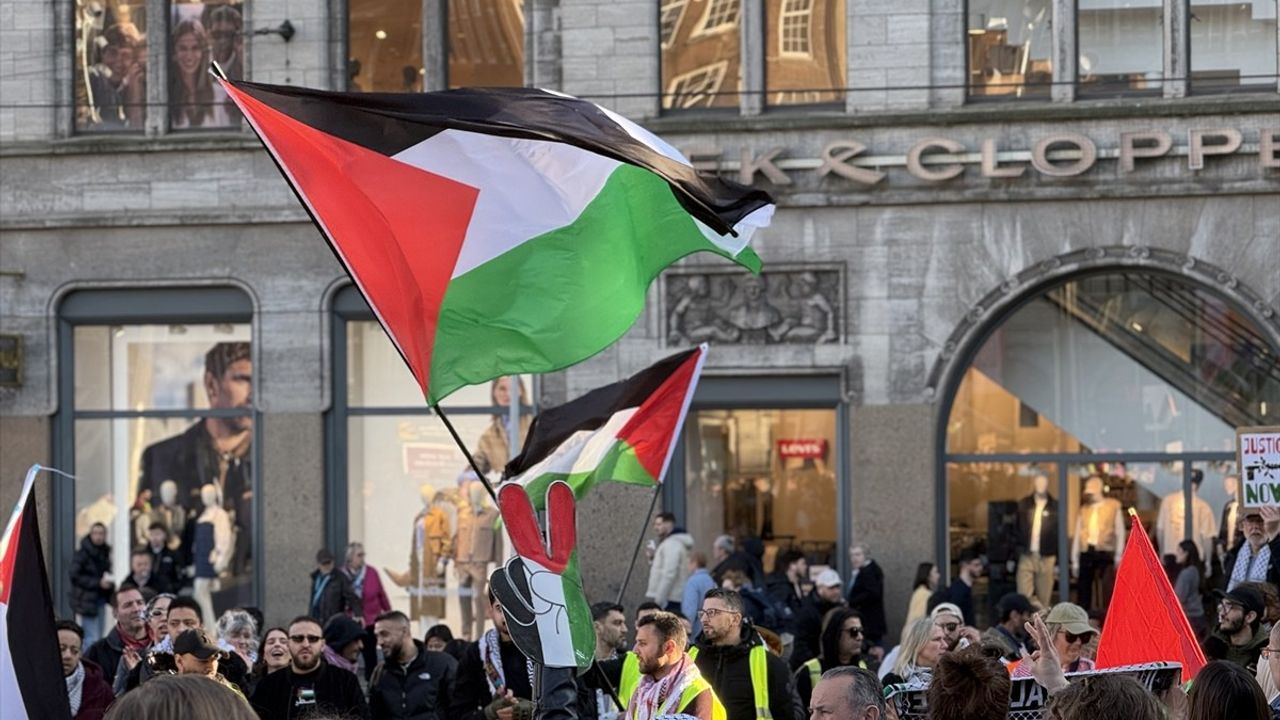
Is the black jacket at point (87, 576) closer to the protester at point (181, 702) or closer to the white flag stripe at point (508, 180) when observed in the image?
the white flag stripe at point (508, 180)

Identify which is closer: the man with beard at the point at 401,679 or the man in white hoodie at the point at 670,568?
the man with beard at the point at 401,679

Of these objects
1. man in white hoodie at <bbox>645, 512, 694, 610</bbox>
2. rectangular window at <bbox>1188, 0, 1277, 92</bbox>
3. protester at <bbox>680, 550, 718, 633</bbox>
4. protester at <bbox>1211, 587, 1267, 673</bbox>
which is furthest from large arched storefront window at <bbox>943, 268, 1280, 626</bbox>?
protester at <bbox>1211, 587, 1267, 673</bbox>

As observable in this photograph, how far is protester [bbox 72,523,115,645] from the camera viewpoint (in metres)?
22.0

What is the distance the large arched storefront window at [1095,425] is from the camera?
69.5ft

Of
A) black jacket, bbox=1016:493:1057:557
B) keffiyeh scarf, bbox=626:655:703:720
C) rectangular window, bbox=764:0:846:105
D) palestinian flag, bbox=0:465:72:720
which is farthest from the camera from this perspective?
rectangular window, bbox=764:0:846:105

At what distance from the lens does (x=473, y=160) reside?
37.3 ft

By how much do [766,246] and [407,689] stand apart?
908cm

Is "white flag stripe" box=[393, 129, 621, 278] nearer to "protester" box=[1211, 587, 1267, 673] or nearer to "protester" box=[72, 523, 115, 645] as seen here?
"protester" box=[1211, 587, 1267, 673]

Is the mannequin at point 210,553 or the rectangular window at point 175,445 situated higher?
the rectangular window at point 175,445

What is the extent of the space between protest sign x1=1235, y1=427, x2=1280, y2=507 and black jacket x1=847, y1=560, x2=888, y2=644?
15.4 feet

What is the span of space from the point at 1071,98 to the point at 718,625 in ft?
37.8

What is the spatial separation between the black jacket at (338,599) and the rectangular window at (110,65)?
5954 mm

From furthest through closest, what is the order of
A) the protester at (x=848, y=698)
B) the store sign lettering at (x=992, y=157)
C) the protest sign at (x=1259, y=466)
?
the store sign lettering at (x=992, y=157)
the protest sign at (x=1259, y=466)
the protester at (x=848, y=698)

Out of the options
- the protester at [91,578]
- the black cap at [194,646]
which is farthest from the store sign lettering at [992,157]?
the black cap at [194,646]
